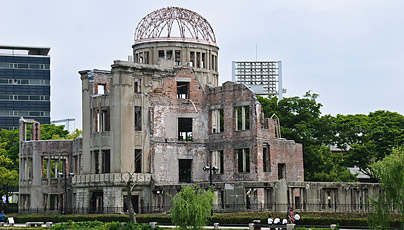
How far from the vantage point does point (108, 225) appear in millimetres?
44781

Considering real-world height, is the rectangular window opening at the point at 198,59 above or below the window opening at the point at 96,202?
above

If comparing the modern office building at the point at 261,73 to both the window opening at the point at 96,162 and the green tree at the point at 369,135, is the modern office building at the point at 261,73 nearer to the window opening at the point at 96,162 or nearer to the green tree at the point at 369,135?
the green tree at the point at 369,135

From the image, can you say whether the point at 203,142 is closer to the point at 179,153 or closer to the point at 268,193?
the point at 179,153

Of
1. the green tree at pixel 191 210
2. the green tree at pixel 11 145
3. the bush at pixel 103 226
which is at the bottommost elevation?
the bush at pixel 103 226

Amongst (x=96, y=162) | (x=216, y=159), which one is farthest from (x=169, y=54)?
(x=96, y=162)

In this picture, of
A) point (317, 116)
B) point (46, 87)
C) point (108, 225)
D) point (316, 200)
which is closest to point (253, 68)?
point (46, 87)

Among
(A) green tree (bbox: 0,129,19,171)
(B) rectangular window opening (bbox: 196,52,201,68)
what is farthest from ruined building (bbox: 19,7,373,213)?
(A) green tree (bbox: 0,129,19,171)

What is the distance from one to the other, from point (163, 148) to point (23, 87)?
3052 inches

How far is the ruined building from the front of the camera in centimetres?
6100

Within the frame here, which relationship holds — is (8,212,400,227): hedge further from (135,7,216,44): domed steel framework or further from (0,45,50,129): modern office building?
(0,45,50,129): modern office building

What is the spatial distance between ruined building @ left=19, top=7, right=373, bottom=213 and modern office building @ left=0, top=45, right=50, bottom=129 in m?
66.4

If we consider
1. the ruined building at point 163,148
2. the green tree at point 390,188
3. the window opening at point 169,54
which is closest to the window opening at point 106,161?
the ruined building at point 163,148

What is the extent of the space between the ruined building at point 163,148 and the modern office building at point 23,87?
66357 mm

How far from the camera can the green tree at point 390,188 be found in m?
35.2
